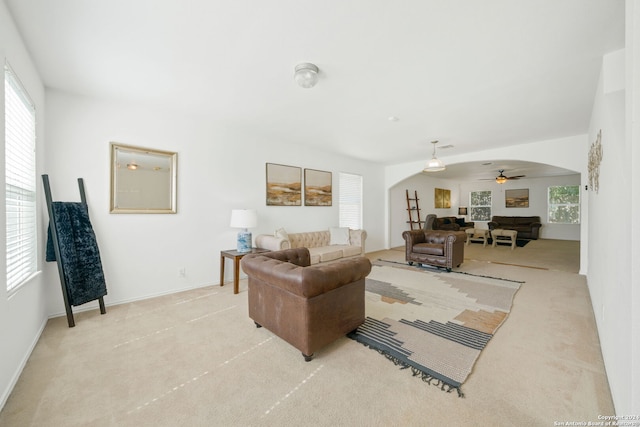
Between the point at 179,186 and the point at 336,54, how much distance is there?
287cm

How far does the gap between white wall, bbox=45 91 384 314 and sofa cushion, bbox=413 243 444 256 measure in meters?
2.70

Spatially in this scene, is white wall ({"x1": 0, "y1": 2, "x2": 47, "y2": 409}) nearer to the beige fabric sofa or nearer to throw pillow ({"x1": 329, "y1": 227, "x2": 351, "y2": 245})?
the beige fabric sofa

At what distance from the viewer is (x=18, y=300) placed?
1.94 metres

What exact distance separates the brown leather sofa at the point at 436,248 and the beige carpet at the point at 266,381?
81.7 inches

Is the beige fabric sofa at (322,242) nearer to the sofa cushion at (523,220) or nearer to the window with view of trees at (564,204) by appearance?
the sofa cushion at (523,220)

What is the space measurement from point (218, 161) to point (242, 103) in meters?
1.24

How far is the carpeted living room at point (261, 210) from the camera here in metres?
1.60

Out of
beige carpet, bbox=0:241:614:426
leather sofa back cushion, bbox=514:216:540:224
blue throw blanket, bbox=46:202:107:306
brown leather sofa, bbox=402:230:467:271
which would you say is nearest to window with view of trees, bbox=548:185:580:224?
leather sofa back cushion, bbox=514:216:540:224

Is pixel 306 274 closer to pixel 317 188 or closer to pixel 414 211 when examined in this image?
pixel 317 188

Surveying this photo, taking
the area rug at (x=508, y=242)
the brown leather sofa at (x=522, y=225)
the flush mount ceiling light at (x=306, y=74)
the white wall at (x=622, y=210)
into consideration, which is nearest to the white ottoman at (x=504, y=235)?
the area rug at (x=508, y=242)

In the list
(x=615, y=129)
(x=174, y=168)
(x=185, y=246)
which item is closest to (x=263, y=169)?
(x=174, y=168)

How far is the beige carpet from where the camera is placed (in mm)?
1484

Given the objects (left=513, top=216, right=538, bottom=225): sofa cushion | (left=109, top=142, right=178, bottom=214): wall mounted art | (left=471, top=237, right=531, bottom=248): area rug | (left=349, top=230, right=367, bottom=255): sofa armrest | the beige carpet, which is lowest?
the beige carpet

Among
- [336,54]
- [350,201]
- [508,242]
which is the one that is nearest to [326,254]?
[350,201]
